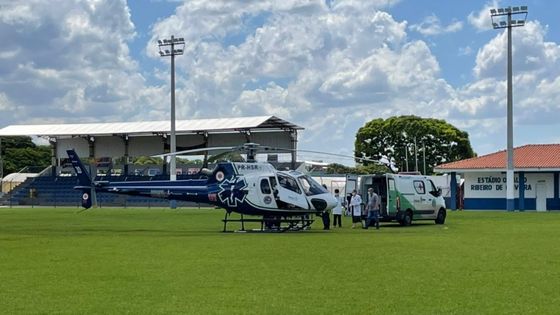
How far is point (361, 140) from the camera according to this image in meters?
101

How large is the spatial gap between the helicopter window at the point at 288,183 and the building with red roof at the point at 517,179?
3154 centimetres

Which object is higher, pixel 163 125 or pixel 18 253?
pixel 163 125

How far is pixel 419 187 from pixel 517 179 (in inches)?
1040

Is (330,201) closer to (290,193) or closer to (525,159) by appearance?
(290,193)

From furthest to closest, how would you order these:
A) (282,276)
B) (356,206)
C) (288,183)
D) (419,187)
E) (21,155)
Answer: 1. (21,155)
2. (419,187)
3. (356,206)
4. (288,183)
5. (282,276)

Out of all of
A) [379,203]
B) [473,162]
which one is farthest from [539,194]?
[379,203]

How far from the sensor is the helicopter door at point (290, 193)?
2866 cm

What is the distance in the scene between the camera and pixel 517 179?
2274 inches

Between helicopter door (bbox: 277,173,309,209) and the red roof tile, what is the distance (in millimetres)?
31704

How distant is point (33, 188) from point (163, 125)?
15.2 metres

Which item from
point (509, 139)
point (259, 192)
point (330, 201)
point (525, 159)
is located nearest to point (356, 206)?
point (330, 201)

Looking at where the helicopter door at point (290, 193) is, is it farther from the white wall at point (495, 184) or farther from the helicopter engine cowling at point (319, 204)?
the white wall at point (495, 184)

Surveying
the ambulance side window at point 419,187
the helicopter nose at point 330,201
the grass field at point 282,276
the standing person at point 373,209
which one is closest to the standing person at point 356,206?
the standing person at point 373,209

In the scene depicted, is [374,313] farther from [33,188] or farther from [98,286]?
[33,188]
